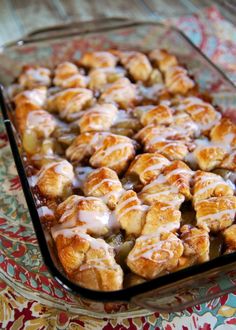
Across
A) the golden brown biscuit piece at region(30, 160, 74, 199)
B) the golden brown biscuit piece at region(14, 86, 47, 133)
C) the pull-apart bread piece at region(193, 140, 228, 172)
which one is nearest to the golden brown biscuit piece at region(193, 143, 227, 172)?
the pull-apart bread piece at region(193, 140, 228, 172)

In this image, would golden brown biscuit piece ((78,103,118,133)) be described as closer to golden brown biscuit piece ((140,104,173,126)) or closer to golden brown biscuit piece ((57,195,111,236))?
golden brown biscuit piece ((140,104,173,126))

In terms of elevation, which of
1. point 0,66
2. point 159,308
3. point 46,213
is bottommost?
point 159,308

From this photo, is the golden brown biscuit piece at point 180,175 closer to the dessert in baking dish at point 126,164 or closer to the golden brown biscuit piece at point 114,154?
the dessert in baking dish at point 126,164

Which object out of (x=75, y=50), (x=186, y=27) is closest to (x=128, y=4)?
(x=186, y=27)

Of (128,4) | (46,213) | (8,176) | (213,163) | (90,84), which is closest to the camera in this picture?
(46,213)

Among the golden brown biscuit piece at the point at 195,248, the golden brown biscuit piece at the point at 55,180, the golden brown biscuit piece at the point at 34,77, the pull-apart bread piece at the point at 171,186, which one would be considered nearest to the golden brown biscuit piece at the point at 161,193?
the pull-apart bread piece at the point at 171,186

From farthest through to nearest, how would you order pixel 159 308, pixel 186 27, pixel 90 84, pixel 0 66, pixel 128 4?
pixel 128 4, pixel 186 27, pixel 0 66, pixel 90 84, pixel 159 308

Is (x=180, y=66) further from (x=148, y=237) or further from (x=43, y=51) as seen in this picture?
(x=148, y=237)
